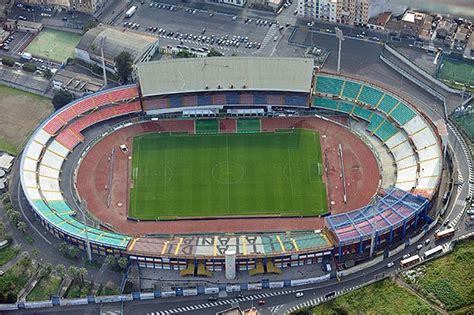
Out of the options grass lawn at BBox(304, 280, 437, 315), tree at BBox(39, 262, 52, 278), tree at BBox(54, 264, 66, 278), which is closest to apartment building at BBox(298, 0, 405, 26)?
grass lawn at BBox(304, 280, 437, 315)

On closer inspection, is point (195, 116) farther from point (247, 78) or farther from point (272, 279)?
point (272, 279)

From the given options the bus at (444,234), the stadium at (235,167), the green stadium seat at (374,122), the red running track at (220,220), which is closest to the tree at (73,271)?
the stadium at (235,167)

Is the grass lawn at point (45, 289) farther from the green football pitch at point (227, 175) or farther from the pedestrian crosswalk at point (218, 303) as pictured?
the green football pitch at point (227, 175)

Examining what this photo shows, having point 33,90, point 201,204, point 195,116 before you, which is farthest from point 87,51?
point 201,204

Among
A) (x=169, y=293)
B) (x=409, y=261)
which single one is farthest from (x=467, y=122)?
(x=169, y=293)

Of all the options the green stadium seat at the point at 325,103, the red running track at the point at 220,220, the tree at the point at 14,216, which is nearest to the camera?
the tree at the point at 14,216

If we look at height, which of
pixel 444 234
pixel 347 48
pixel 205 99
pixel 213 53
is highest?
pixel 347 48

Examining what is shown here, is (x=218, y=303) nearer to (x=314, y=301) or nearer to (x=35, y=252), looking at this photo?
(x=314, y=301)

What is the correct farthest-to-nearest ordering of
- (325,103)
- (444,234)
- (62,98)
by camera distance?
(62,98) < (325,103) < (444,234)
